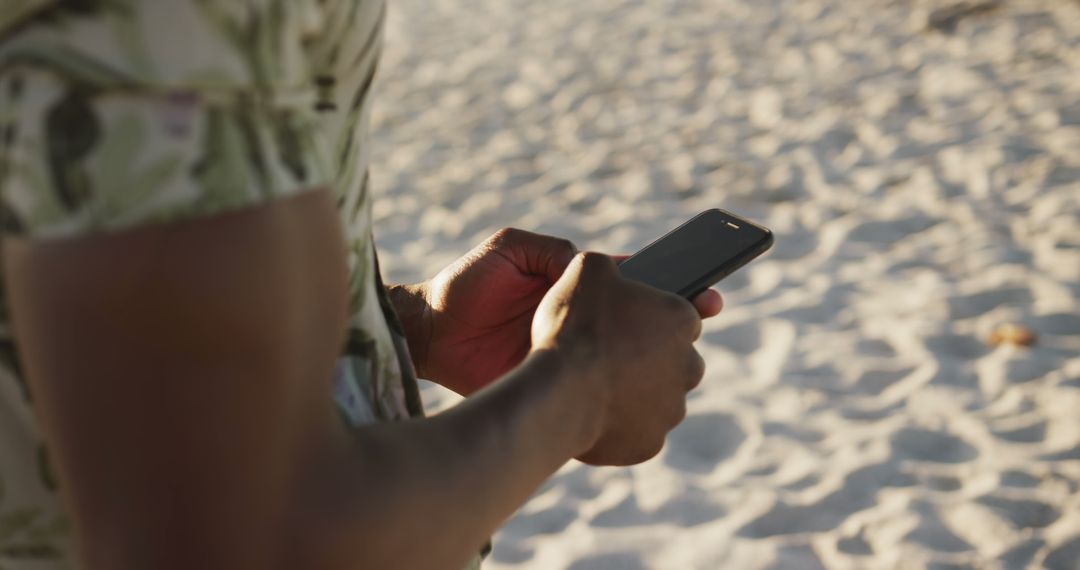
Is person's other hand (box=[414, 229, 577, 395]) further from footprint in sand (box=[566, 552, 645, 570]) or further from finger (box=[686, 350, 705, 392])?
footprint in sand (box=[566, 552, 645, 570])

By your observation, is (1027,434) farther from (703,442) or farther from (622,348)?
(622,348)

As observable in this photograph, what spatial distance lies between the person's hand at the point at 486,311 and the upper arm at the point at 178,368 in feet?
2.19

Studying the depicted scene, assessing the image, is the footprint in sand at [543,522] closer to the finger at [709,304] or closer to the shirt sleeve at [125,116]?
the finger at [709,304]

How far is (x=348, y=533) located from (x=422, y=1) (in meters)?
7.73

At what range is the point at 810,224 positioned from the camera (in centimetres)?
395

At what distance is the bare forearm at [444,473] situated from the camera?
694 mm

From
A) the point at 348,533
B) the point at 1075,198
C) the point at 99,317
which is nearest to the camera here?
the point at 99,317

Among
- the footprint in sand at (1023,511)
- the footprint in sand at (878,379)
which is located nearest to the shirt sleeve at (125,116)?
the footprint in sand at (1023,511)

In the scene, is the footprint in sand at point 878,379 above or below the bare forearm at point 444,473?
below

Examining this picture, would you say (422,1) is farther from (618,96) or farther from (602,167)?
(602,167)

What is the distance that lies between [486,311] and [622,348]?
0.36m

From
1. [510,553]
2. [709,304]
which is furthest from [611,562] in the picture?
[709,304]

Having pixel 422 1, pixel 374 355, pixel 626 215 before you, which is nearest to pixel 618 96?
pixel 626 215

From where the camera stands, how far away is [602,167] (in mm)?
4672
